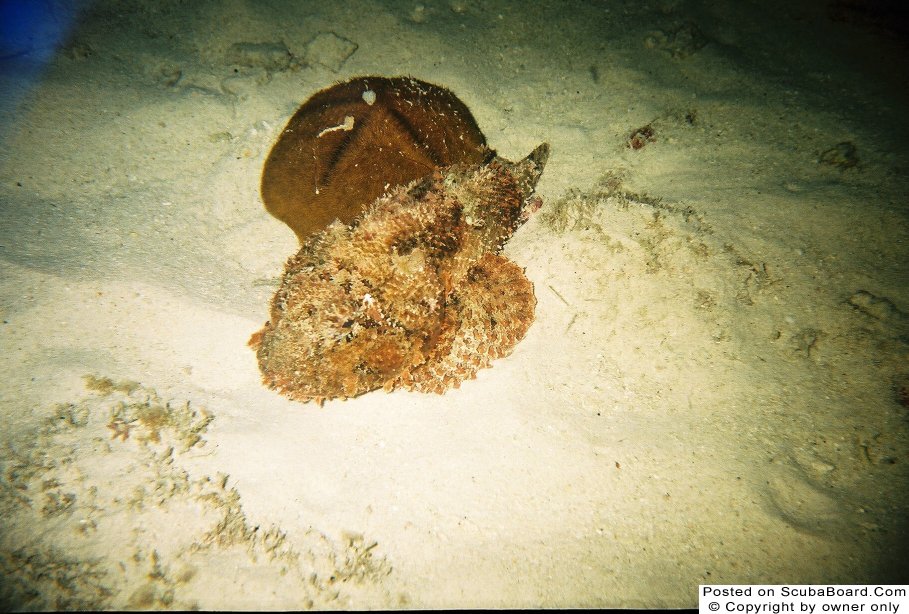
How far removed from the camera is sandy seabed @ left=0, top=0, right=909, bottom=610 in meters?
2.13

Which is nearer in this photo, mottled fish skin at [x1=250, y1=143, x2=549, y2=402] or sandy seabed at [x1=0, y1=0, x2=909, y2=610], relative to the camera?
sandy seabed at [x1=0, y1=0, x2=909, y2=610]

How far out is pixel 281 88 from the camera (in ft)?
14.9

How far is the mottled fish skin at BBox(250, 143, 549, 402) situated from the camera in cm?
237

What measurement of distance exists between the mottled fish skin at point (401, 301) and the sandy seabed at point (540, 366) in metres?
0.34

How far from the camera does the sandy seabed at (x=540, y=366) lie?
84.0 inches

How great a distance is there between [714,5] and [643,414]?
5752 mm

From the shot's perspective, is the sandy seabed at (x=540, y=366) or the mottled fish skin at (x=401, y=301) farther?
the mottled fish skin at (x=401, y=301)

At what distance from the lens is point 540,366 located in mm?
2865

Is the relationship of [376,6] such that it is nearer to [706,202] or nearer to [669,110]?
[669,110]

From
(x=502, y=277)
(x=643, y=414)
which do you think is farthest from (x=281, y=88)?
(x=643, y=414)

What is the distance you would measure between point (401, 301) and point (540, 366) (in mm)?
1323

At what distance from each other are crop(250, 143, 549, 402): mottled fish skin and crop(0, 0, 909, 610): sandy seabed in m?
0.34

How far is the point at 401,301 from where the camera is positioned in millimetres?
2455

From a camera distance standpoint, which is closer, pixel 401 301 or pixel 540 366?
pixel 401 301
